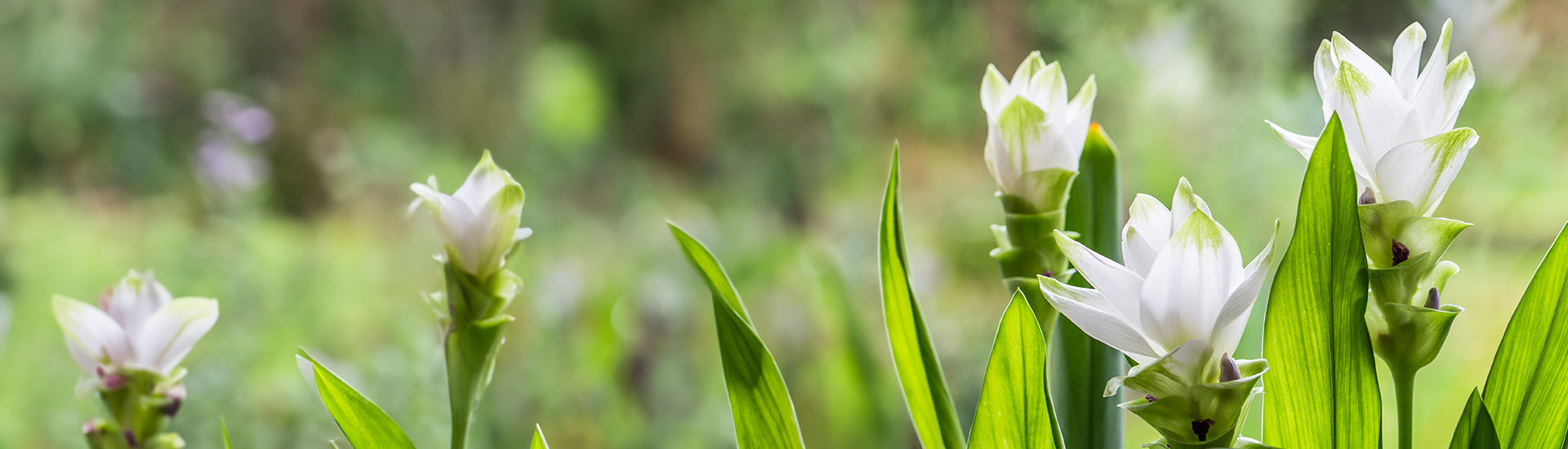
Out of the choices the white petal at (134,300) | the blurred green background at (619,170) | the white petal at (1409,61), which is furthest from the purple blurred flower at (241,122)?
the white petal at (1409,61)

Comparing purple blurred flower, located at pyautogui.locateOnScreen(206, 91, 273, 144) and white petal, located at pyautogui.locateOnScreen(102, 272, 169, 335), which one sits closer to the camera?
white petal, located at pyautogui.locateOnScreen(102, 272, 169, 335)

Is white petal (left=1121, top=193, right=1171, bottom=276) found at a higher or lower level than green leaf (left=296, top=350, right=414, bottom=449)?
lower

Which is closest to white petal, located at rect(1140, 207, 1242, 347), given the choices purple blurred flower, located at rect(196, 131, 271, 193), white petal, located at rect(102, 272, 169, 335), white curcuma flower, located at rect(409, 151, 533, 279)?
white curcuma flower, located at rect(409, 151, 533, 279)

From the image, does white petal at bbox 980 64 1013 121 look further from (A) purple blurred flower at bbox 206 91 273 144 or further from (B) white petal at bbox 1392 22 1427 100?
(A) purple blurred flower at bbox 206 91 273 144

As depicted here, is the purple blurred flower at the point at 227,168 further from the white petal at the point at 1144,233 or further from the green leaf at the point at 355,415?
the white petal at the point at 1144,233

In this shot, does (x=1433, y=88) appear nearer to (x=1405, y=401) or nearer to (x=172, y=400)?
(x=1405, y=401)

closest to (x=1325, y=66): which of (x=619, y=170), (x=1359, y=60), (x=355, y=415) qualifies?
(x=1359, y=60)
